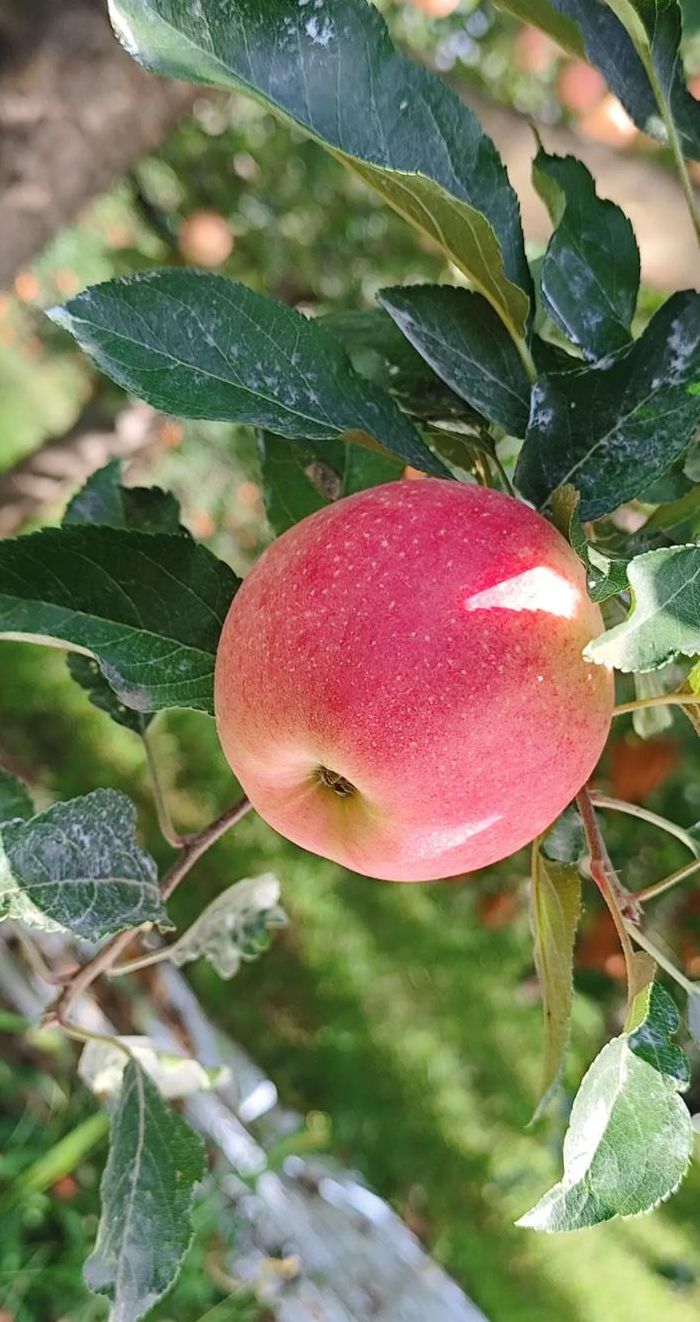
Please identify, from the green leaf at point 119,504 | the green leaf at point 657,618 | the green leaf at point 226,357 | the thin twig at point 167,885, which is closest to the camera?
the green leaf at point 657,618

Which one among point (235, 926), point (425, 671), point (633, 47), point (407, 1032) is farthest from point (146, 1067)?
point (407, 1032)

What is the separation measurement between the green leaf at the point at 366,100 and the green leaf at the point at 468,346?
→ 0.02m

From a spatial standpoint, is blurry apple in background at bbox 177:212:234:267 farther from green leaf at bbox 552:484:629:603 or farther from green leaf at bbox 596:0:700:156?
green leaf at bbox 552:484:629:603

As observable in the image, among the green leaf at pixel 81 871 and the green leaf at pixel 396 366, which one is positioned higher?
the green leaf at pixel 396 366

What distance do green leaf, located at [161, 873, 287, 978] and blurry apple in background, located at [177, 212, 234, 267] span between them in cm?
148

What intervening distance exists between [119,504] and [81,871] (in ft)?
0.92

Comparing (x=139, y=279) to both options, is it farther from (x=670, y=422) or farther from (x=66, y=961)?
(x=66, y=961)

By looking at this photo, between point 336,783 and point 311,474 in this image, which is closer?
point 336,783

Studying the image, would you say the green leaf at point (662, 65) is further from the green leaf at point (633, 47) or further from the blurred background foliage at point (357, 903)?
the blurred background foliage at point (357, 903)

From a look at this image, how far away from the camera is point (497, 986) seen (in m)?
2.41

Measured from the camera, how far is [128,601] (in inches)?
20.7

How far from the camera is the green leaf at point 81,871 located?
0.45 metres

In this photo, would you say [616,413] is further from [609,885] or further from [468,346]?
[609,885]

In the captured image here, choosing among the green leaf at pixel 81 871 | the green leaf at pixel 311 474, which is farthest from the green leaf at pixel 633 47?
the green leaf at pixel 81 871
